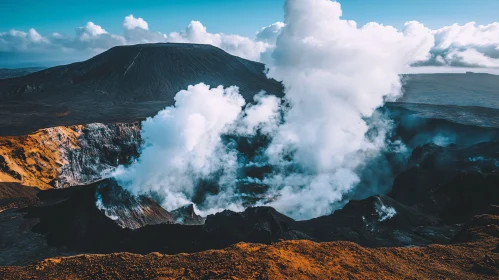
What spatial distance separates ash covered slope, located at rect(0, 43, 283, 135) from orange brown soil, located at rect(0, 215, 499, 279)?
53191mm

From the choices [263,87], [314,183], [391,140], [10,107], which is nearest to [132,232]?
[314,183]

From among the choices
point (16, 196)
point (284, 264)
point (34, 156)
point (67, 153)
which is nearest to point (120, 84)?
point (67, 153)

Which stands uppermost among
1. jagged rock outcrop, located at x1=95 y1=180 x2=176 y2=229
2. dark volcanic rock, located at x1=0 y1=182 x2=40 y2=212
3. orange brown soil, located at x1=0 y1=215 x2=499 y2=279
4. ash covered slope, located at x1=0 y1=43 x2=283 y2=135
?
ash covered slope, located at x1=0 y1=43 x2=283 y2=135

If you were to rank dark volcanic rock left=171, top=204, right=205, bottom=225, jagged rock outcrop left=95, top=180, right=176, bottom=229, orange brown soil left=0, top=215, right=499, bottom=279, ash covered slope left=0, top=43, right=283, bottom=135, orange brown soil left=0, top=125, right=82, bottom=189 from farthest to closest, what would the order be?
ash covered slope left=0, top=43, right=283, bottom=135 < orange brown soil left=0, top=125, right=82, bottom=189 < dark volcanic rock left=171, top=204, right=205, bottom=225 < jagged rock outcrop left=95, top=180, right=176, bottom=229 < orange brown soil left=0, top=215, right=499, bottom=279

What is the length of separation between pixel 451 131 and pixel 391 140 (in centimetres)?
1170

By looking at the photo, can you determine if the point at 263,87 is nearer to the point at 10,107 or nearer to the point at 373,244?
the point at 10,107

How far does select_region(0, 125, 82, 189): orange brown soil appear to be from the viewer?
147 ft

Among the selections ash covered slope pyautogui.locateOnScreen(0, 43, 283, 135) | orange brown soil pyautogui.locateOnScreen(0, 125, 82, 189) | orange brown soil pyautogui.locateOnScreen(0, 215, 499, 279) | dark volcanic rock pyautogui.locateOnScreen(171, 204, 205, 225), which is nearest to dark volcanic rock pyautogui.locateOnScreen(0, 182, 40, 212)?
orange brown soil pyautogui.locateOnScreen(0, 125, 82, 189)

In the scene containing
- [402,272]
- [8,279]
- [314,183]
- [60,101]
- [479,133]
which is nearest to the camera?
[8,279]

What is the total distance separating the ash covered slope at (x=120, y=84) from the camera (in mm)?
74688

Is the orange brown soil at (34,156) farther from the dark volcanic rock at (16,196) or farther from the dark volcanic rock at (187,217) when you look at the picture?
the dark volcanic rock at (187,217)

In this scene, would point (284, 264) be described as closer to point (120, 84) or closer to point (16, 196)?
point (16, 196)

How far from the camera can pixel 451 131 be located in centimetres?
6738

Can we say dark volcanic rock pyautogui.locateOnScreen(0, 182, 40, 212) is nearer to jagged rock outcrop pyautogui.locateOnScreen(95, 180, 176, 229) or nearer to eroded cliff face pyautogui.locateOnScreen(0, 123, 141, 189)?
eroded cliff face pyautogui.locateOnScreen(0, 123, 141, 189)
